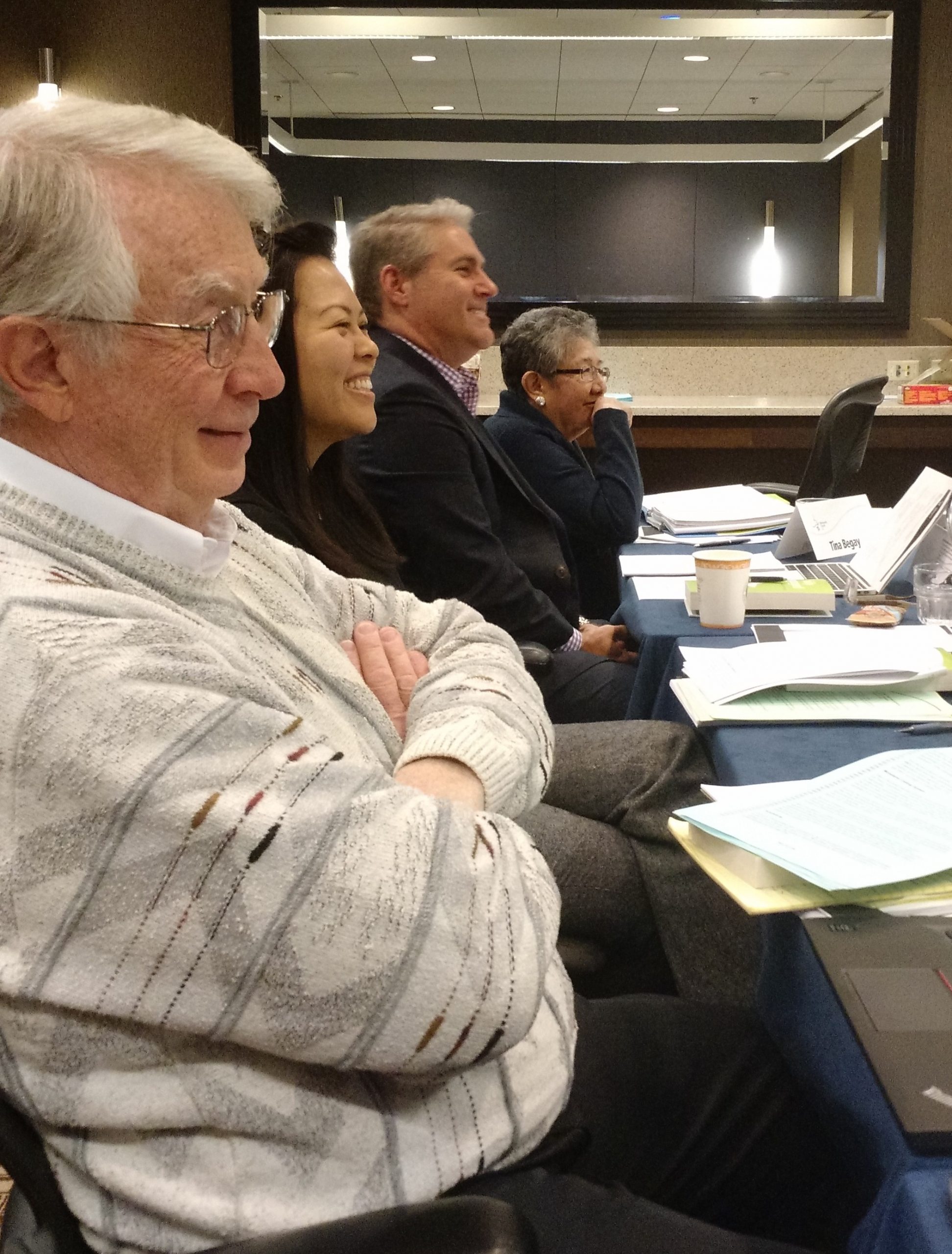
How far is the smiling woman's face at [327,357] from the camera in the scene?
5.69ft

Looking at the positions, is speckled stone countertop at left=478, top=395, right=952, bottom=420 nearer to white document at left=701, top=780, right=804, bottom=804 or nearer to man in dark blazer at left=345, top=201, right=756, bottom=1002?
man in dark blazer at left=345, top=201, right=756, bottom=1002

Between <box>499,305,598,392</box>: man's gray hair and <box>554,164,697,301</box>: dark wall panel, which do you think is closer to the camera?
<box>499,305,598,392</box>: man's gray hair

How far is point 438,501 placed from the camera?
2125 mm

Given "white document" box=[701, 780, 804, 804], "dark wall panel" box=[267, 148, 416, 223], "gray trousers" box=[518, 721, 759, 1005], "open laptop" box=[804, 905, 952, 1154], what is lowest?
"gray trousers" box=[518, 721, 759, 1005]

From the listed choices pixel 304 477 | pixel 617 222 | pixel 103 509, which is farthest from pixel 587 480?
pixel 617 222

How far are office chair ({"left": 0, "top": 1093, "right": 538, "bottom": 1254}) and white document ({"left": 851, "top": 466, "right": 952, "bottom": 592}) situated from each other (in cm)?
149

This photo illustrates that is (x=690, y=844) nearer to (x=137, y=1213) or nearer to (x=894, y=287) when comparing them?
(x=137, y=1213)

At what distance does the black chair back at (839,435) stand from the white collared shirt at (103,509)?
2833 millimetres

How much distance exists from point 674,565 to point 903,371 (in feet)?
9.98

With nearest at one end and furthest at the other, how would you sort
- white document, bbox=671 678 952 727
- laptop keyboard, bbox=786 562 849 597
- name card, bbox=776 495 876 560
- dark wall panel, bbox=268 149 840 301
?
white document, bbox=671 678 952 727
laptop keyboard, bbox=786 562 849 597
name card, bbox=776 495 876 560
dark wall panel, bbox=268 149 840 301

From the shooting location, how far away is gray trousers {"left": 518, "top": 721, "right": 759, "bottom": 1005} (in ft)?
4.26

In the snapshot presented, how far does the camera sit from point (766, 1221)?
925 mm

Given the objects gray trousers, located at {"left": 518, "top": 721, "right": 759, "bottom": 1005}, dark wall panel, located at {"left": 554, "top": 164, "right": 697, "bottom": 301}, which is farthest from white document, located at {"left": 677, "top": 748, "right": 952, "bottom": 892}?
dark wall panel, located at {"left": 554, "top": 164, "right": 697, "bottom": 301}

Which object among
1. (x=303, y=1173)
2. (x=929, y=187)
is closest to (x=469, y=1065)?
(x=303, y=1173)
